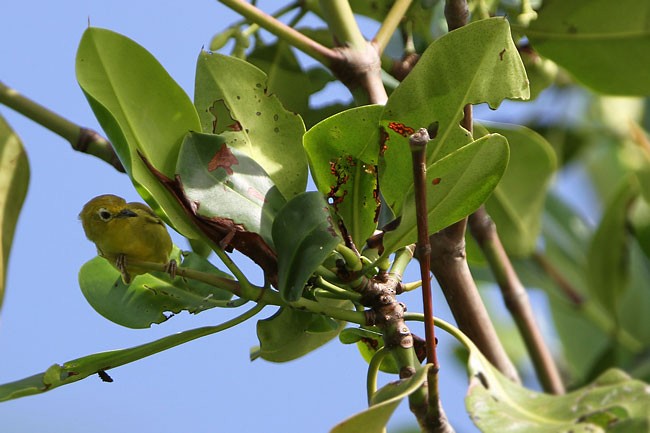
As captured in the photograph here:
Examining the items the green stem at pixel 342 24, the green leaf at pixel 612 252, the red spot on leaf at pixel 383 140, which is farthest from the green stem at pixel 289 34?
the green leaf at pixel 612 252

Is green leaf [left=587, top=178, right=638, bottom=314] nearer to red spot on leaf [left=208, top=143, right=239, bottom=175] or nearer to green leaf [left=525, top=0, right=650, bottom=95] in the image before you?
green leaf [left=525, top=0, right=650, bottom=95]

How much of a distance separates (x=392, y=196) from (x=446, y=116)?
3.5 inches

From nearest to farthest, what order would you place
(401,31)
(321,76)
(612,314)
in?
(401,31) → (321,76) → (612,314)

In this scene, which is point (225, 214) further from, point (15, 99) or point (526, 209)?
point (526, 209)

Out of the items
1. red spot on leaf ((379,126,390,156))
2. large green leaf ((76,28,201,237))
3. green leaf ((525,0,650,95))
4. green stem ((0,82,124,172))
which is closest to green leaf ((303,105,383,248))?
red spot on leaf ((379,126,390,156))

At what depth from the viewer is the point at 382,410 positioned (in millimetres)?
698

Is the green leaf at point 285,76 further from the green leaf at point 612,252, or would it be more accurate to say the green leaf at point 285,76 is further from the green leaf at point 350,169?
the green leaf at point 612,252

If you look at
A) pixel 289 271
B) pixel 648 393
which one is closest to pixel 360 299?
pixel 289 271

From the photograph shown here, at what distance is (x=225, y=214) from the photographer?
81 centimetres

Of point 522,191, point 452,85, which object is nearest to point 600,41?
point 522,191

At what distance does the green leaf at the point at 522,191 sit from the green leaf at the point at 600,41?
0.47 ft

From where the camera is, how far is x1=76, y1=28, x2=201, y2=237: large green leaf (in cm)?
79

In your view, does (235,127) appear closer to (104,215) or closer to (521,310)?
(104,215)

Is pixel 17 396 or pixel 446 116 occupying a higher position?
pixel 446 116
